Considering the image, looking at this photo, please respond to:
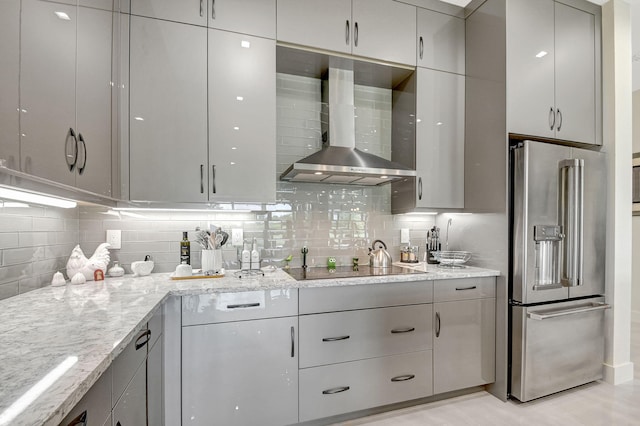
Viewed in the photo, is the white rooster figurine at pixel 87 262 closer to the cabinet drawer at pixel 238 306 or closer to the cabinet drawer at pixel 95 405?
the cabinet drawer at pixel 238 306

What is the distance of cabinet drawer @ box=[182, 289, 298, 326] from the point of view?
1650mm

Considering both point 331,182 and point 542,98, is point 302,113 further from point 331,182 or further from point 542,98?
point 542,98

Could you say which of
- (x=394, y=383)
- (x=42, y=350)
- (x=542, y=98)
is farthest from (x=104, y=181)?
(x=542, y=98)

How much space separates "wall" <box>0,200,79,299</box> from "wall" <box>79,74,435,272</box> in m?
0.21

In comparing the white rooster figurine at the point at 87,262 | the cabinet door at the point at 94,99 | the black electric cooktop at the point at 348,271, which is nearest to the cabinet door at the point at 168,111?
the cabinet door at the point at 94,99

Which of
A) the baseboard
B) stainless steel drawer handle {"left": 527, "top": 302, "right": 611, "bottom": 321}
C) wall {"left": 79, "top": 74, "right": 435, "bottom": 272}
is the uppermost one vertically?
wall {"left": 79, "top": 74, "right": 435, "bottom": 272}

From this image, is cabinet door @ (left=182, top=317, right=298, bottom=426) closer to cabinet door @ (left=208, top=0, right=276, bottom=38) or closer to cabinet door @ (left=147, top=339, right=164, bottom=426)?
cabinet door @ (left=147, top=339, right=164, bottom=426)

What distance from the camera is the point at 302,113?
252cm

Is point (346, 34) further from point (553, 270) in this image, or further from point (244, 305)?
point (553, 270)

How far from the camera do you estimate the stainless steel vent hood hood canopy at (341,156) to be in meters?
2.13

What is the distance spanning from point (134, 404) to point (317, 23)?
2.34 m

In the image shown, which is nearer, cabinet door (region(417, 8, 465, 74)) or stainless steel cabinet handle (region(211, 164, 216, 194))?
stainless steel cabinet handle (region(211, 164, 216, 194))

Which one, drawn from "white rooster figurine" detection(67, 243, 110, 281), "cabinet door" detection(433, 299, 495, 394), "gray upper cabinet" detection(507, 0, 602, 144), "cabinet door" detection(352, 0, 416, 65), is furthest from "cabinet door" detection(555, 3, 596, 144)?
"white rooster figurine" detection(67, 243, 110, 281)

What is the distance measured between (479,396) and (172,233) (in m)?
2.50
